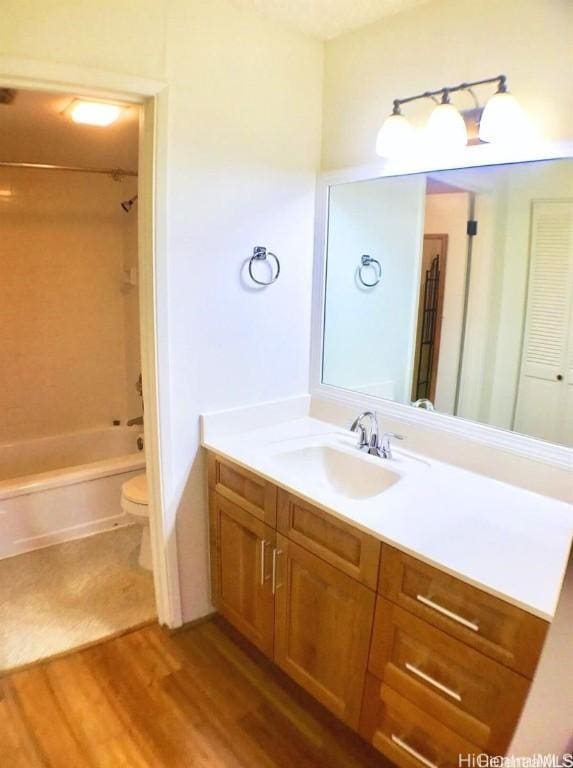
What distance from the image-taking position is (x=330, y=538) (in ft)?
4.96

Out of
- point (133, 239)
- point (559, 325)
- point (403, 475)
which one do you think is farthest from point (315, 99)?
point (133, 239)

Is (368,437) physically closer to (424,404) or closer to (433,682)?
(424,404)

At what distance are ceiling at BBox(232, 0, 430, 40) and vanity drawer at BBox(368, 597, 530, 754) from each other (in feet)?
6.58

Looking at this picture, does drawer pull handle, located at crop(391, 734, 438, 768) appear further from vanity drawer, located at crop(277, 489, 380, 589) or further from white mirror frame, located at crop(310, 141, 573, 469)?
white mirror frame, located at crop(310, 141, 573, 469)

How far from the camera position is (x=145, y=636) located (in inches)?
81.7

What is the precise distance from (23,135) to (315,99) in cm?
167

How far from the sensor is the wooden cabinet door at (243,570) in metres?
1.79

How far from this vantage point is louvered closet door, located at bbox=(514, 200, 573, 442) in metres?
1.51

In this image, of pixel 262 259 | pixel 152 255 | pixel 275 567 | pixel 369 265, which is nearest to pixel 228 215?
pixel 262 259

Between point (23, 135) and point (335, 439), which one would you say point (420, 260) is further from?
point (23, 135)

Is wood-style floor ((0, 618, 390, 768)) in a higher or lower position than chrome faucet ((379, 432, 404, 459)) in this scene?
lower

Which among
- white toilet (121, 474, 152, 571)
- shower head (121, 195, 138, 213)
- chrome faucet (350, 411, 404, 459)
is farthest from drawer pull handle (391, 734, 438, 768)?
shower head (121, 195, 138, 213)

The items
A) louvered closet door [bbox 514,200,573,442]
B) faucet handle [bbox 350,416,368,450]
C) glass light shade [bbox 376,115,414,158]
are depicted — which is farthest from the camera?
faucet handle [bbox 350,416,368,450]

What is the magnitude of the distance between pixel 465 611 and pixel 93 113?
2.41 meters
